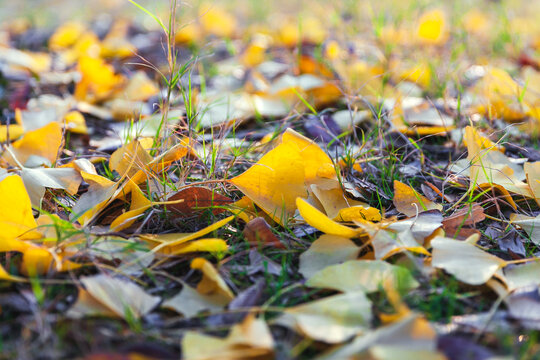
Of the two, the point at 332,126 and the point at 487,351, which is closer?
the point at 487,351

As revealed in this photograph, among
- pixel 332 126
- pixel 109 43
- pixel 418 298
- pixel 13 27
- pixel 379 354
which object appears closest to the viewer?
pixel 379 354

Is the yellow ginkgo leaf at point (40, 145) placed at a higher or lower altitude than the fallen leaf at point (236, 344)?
higher

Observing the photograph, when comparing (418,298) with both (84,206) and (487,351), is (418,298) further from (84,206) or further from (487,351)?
(84,206)

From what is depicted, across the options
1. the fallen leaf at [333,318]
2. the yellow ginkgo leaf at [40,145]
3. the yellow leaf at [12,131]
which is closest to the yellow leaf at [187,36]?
the yellow leaf at [12,131]

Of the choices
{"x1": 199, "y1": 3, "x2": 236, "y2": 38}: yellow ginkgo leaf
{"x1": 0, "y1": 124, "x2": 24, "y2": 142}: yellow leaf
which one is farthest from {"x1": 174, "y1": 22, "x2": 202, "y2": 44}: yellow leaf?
{"x1": 0, "y1": 124, "x2": 24, "y2": 142}: yellow leaf

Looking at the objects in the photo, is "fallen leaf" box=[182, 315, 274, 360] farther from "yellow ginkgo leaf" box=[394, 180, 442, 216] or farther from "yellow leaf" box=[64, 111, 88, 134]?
"yellow leaf" box=[64, 111, 88, 134]

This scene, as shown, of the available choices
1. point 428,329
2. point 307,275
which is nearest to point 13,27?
point 307,275

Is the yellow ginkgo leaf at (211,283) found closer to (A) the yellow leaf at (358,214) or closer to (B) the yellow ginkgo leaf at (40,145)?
(A) the yellow leaf at (358,214)
